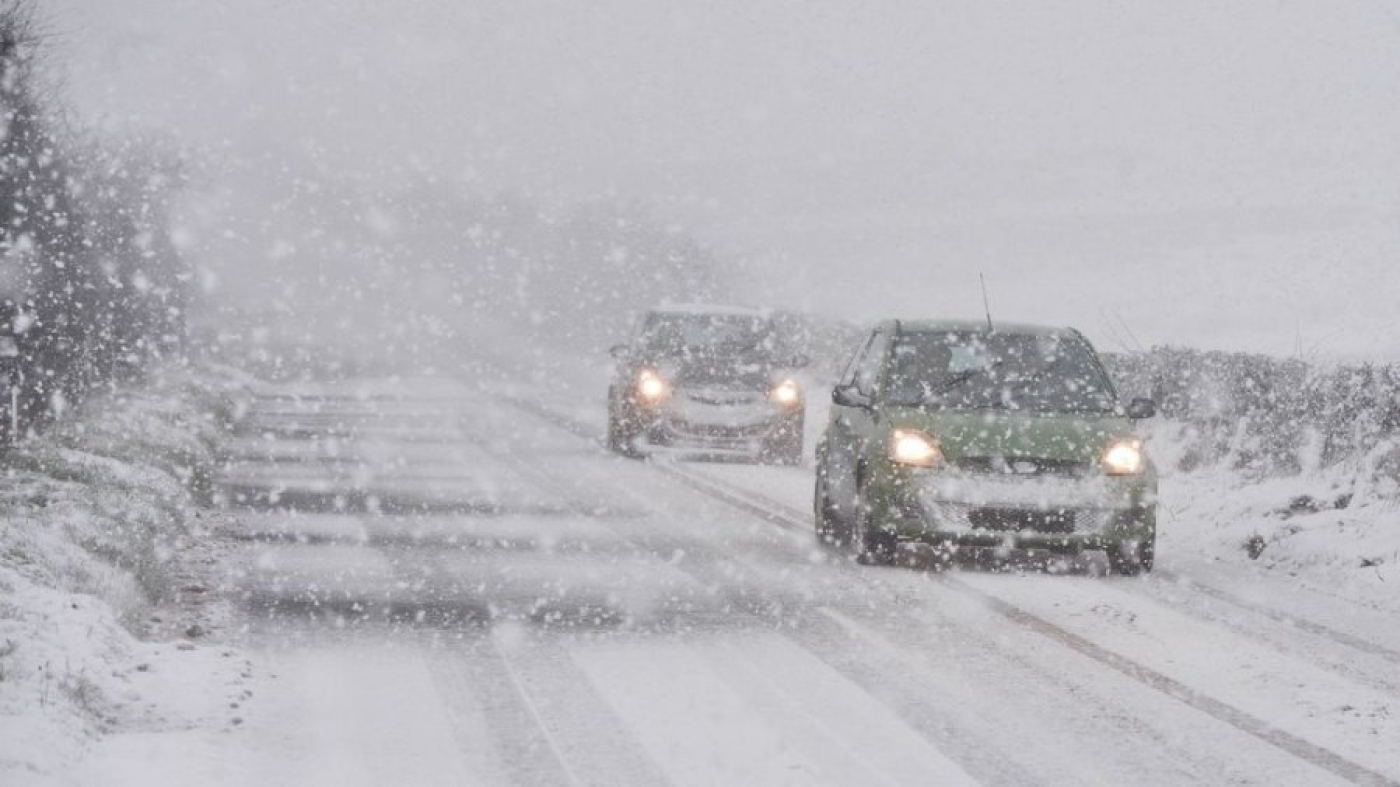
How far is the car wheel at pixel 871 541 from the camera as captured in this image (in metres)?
10.6

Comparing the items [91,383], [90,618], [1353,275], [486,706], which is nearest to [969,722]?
[486,706]

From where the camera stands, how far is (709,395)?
1928 cm

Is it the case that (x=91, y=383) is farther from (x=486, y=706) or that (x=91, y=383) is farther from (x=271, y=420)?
(x=486, y=706)

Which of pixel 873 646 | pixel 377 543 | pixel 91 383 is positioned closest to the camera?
pixel 873 646

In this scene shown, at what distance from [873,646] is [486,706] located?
7.23ft

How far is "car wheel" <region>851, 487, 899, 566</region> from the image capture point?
10.6 meters

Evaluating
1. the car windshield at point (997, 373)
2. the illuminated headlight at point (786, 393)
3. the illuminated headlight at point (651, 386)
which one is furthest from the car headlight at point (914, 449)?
the illuminated headlight at point (651, 386)

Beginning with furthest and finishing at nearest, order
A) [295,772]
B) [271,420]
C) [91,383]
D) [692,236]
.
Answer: [692,236] < [271,420] < [91,383] < [295,772]

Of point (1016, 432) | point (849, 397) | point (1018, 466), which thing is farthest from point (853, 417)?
point (1018, 466)

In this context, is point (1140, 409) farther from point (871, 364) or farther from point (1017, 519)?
point (871, 364)

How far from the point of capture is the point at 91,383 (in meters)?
22.4

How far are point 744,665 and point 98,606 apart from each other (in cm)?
309

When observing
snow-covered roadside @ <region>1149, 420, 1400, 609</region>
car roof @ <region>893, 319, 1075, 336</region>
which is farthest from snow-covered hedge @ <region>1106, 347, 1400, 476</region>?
car roof @ <region>893, 319, 1075, 336</region>

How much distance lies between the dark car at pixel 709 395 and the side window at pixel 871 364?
6.53 m
